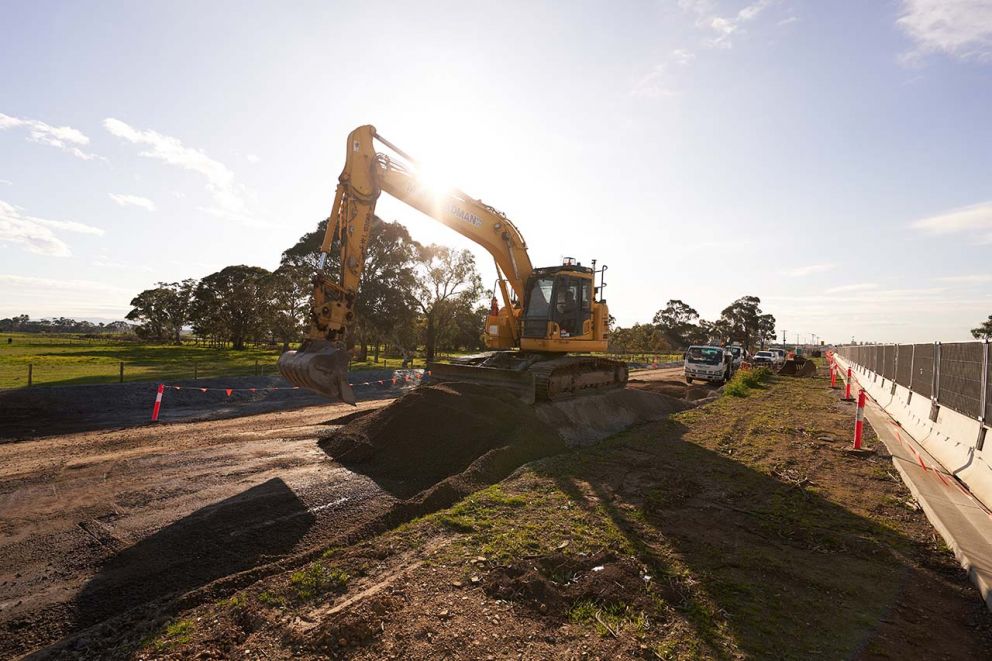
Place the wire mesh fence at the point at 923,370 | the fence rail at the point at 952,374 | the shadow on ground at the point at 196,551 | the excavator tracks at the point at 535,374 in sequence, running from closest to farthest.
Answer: the shadow on ground at the point at 196,551 < the fence rail at the point at 952,374 < the wire mesh fence at the point at 923,370 < the excavator tracks at the point at 535,374

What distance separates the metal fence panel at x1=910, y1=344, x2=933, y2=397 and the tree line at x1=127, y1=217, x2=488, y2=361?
25.4 metres

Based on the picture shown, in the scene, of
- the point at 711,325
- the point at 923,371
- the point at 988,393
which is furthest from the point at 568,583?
the point at 711,325

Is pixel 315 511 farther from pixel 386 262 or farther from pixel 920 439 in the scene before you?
pixel 386 262

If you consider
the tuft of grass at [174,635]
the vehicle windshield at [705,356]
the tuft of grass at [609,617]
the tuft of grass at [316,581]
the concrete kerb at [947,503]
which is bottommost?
the tuft of grass at [174,635]

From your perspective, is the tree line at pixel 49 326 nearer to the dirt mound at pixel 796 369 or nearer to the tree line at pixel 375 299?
the tree line at pixel 375 299

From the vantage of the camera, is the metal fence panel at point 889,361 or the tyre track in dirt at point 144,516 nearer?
the tyre track in dirt at point 144,516

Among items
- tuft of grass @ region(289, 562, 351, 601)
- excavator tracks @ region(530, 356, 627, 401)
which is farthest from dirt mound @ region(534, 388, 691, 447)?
tuft of grass @ region(289, 562, 351, 601)

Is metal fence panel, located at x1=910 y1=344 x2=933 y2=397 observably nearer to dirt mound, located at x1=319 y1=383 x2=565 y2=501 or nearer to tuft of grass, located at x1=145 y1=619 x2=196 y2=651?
dirt mound, located at x1=319 y1=383 x2=565 y2=501

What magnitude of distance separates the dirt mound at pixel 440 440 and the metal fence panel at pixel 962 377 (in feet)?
23.8

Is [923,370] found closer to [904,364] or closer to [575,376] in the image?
[904,364]

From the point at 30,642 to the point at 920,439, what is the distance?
14.9 meters

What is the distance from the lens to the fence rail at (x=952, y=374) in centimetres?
783

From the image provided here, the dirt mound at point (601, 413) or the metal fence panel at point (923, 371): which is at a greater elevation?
the metal fence panel at point (923, 371)

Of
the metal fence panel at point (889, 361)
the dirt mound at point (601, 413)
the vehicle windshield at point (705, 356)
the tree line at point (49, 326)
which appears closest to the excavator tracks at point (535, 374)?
the dirt mound at point (601, 413)
